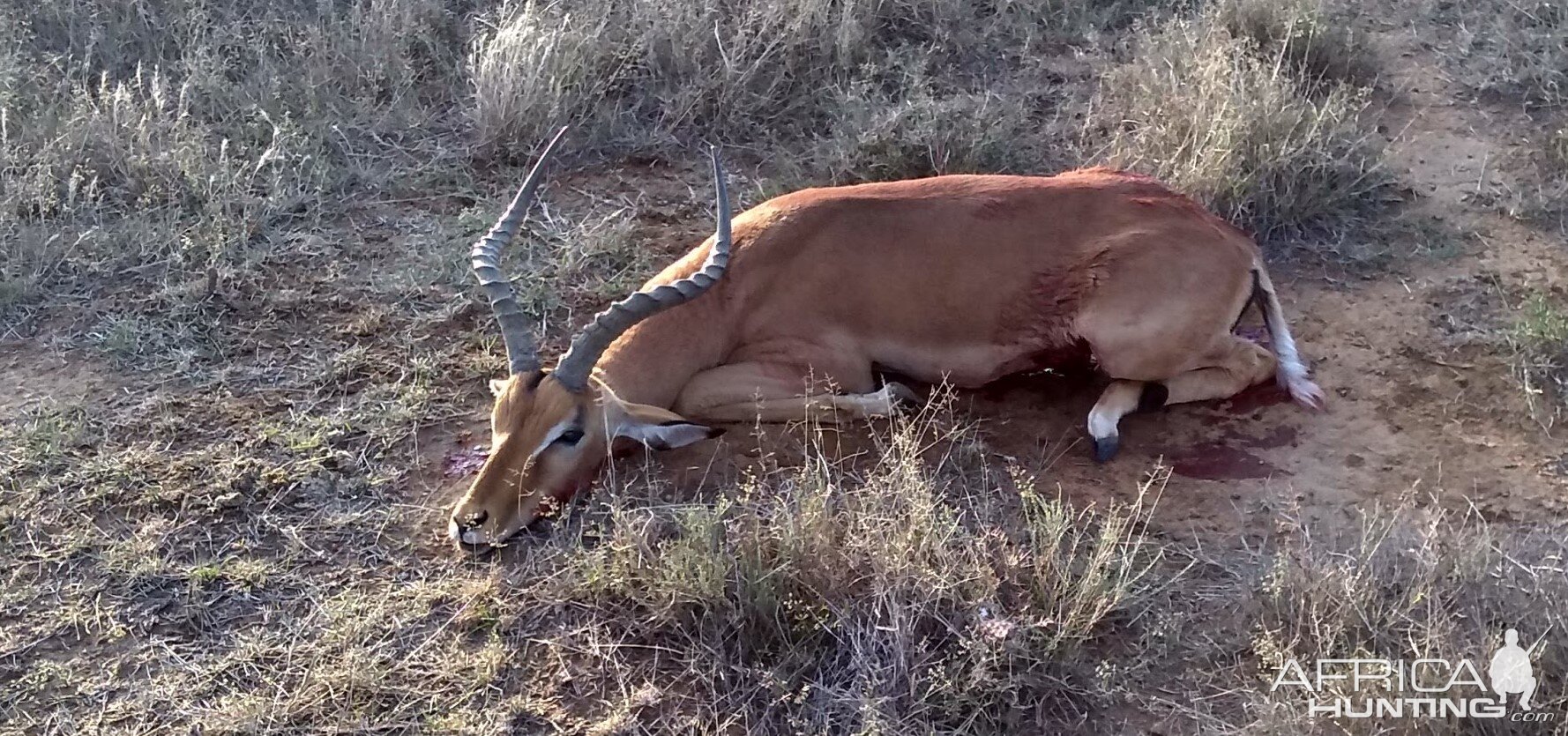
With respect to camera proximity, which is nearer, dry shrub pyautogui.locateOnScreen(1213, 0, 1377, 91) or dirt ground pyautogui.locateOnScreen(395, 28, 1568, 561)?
dirt ground pyautogui.locateOnScreen(395, 28, 1568, 561)

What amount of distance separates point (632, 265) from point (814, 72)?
6.59ft

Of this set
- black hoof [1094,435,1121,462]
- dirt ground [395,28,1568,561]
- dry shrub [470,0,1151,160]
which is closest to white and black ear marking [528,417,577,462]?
dirt ground [395,28,1568,561]

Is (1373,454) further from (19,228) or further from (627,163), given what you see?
(19,228)

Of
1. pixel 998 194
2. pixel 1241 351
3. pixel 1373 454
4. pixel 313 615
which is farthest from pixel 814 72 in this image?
pixel 313 615

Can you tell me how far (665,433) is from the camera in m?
4.71

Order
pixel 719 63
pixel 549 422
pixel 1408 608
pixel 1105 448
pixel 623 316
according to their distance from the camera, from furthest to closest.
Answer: pixel 719 63 → pixel 1105 448 → pixel 623 316 → pixel 549 422 → pixel 1408 608

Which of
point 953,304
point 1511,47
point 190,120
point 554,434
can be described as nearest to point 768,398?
point 953,304

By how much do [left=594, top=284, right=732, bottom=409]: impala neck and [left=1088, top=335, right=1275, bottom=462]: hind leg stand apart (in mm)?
1493

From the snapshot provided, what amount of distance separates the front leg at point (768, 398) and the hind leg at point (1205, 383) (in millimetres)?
888

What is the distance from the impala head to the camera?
4344 mm

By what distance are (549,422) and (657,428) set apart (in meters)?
0.43

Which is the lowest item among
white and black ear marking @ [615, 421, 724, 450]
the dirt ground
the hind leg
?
the dirt ground

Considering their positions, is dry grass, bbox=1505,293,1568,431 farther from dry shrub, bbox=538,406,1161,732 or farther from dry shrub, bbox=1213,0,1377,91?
dry shrub, bbox=1213,0,1377,91

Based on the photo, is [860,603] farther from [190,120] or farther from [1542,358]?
[190,120]
